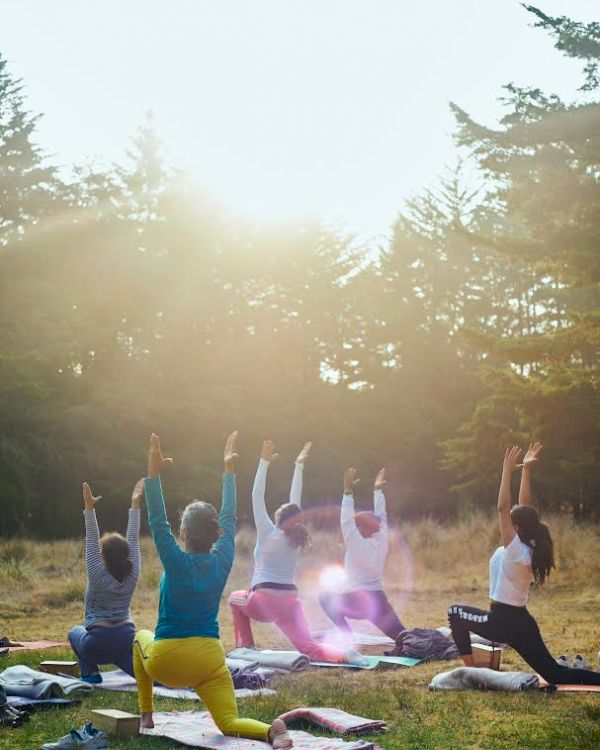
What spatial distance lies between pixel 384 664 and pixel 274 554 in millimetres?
1310

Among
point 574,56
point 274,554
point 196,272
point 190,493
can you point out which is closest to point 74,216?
point 196,272

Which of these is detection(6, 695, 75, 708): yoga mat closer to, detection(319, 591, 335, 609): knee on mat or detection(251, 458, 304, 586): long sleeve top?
detection(251, 458, 304, 586): long sleeve top

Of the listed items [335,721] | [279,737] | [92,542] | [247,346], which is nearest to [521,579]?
[335,721]

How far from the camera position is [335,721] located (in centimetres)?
552

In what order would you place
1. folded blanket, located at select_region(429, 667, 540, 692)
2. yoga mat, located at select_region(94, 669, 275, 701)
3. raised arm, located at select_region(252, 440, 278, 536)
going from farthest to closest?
raised arm, located at select_region(252, 440, 278, 536) → folded blanket, located at select_region(429, 667, 540, 692) → yoga mat, located at select_region(94, 669, 275, 701)

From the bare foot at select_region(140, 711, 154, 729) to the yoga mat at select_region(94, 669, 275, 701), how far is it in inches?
40.7

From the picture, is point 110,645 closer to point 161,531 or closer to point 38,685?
point 38,685

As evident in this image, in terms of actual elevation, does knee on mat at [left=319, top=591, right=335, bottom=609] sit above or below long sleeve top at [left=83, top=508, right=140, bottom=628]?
below

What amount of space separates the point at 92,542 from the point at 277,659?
82.7 inches

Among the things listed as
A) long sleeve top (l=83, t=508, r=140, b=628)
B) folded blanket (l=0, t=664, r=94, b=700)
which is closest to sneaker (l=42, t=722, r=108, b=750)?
folded blanket (l=0, t=664, r=94, b=700)

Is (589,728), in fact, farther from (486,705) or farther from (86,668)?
(86,668)

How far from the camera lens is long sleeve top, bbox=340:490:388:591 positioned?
354 inches

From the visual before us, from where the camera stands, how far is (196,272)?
114 feet

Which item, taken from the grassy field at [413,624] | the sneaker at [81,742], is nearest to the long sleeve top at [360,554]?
the grassy field at [413,624]
